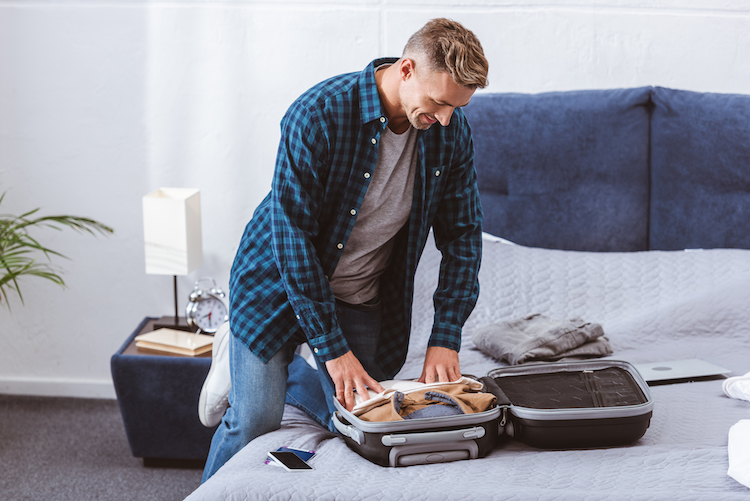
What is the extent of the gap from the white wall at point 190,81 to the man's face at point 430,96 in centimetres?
127

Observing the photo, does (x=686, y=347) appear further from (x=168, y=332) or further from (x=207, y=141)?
(x=207, y=141)

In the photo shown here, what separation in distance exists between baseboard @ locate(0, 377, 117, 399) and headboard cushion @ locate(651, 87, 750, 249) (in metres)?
2.26

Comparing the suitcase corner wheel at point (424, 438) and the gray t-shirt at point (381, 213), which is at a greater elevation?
the gray t-shirt at point (381, 213)

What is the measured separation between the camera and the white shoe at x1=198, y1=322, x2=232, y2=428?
69.2 inches

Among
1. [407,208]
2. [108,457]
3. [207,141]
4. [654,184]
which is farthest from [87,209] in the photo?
[654,184]

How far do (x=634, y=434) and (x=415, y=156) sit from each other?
2.43 feet

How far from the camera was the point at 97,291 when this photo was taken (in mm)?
2775

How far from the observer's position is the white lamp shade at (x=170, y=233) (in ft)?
7.51

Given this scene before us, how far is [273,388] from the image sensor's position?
158 centimetres

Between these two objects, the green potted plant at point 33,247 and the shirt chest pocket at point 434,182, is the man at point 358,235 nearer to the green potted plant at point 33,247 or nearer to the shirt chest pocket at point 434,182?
the shirt chest pocket at point 434,182

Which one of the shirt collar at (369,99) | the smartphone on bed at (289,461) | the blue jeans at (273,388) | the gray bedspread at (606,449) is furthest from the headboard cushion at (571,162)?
A: the smartphone on bed at (289,461)

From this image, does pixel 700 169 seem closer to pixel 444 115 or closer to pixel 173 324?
pixel 444 115

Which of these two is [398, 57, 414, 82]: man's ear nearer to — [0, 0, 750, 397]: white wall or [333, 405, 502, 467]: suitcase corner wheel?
[333, 405, 502, 467]: suitcase corner wheel

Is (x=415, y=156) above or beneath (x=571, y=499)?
above
